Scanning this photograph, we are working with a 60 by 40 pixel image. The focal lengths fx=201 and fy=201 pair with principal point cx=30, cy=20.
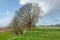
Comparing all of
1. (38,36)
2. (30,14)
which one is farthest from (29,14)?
(38,36)

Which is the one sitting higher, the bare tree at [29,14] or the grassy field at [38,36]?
the bare tree at [29,14]

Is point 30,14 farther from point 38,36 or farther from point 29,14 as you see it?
point 38,36

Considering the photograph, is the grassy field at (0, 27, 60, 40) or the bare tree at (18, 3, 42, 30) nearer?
the grassy field at (0, 27, 60, 40)

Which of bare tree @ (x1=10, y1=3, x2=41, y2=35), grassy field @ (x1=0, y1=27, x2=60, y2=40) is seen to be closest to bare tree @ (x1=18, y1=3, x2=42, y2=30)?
bare tree @ (x1=10, y1=3, x2=41, y2=35)

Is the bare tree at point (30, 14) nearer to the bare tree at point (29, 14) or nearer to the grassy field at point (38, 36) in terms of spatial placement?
the bare tree at point (29, 14)

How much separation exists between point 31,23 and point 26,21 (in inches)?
116

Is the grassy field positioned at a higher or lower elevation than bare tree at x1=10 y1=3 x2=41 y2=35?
lower

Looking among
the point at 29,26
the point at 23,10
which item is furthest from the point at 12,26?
A: the point at 29,26

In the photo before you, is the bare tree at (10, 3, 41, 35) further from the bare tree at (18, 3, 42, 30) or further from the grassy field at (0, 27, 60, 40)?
the grassy field at (0, 27, 60, 40)

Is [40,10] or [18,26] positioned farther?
[40,10]

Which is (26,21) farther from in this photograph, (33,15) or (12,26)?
(12,26)

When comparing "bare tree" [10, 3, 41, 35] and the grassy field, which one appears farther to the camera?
"bare tree" [10, 3, 41, 35]

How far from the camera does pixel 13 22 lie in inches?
1783

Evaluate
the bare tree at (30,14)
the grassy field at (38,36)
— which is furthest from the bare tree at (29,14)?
the grassy field at (38,36)
